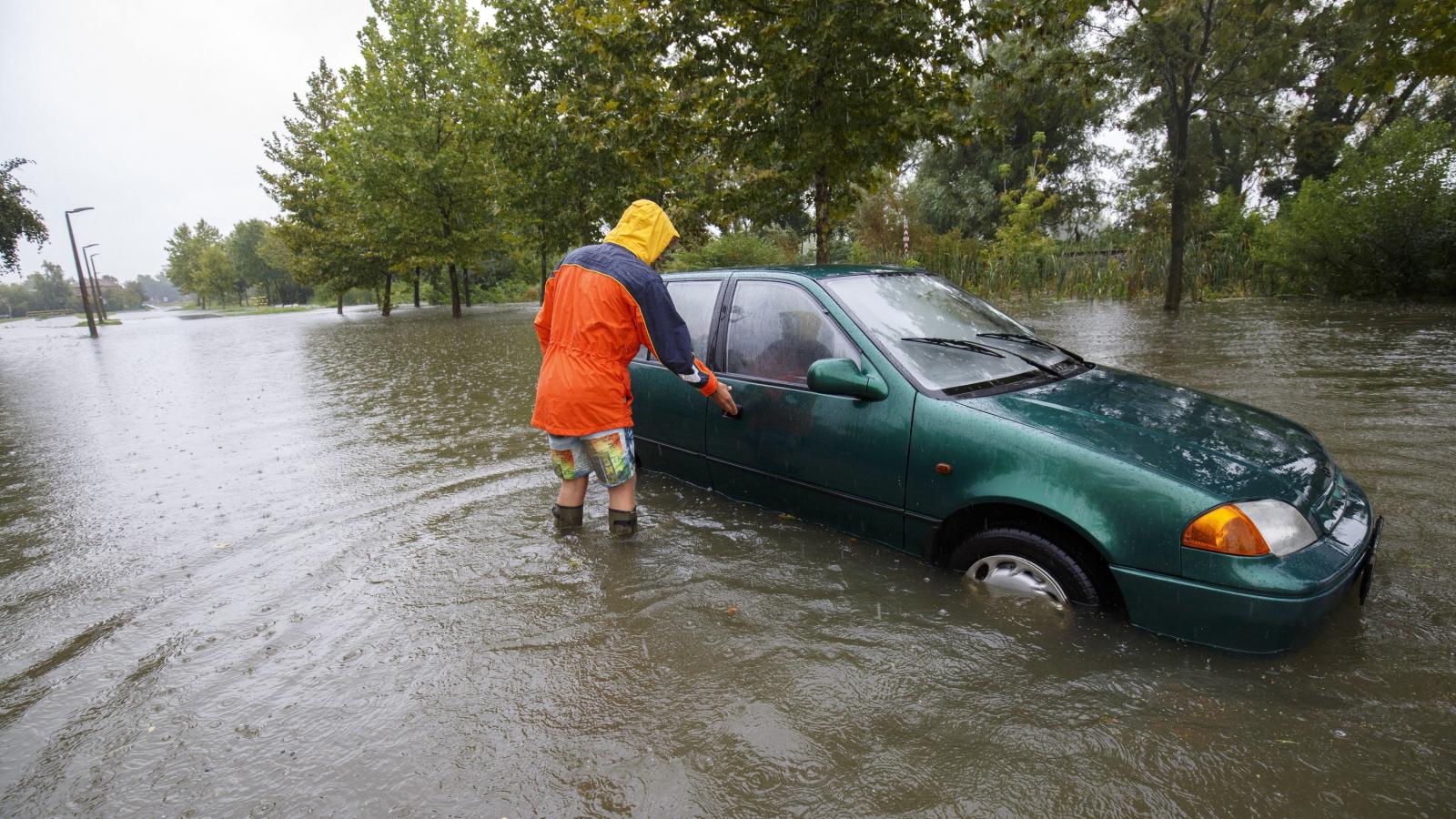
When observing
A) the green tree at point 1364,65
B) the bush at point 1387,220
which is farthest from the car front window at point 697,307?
the bush at point 1387,220

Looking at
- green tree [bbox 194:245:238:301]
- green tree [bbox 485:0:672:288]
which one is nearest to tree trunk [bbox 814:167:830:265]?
green tree [bbox 485:0:672:288]

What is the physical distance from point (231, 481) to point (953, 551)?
18.2ft

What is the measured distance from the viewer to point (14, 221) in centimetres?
2802

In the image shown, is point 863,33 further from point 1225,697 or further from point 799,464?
point 1225,697

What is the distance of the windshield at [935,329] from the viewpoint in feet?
11.4

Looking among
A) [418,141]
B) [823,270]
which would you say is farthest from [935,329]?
[418,141]

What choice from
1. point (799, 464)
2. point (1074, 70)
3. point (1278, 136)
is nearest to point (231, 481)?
point (799, 464)

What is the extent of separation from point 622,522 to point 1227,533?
2.88 metres

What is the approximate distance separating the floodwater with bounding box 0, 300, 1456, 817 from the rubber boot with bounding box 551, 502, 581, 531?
153 mm

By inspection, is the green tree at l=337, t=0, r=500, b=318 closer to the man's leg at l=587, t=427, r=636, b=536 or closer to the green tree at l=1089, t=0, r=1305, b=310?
the green tree at l=1089, t=0, r=1305, b=310

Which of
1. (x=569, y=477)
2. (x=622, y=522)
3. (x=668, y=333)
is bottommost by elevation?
(x=622, y=522)

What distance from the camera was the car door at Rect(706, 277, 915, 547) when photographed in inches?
133

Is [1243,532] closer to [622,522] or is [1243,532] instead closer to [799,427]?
[799,427]

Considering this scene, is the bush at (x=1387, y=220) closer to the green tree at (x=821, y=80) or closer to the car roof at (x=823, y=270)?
the green tree at (x=821, y=80)
